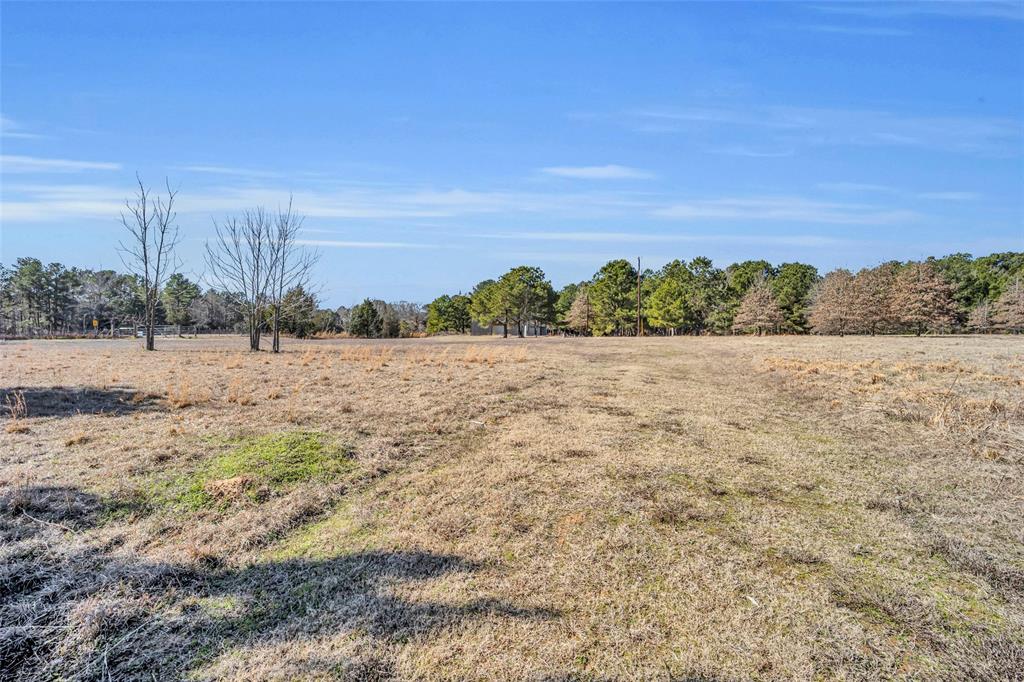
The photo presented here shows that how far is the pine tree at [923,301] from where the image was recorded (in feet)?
139

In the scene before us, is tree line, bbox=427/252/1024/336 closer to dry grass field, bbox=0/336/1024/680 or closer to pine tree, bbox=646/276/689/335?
pine tree, bbox=646/276/689/335

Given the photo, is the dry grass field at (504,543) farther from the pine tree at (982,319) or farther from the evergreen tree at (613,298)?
the pine tree at (982,319)

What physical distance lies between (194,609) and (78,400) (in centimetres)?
771

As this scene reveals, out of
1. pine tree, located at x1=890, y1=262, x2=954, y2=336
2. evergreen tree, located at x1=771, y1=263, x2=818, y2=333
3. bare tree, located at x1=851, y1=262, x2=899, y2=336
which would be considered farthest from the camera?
evergreen tree, located at x1=771, y1=263, x2=818, y2=333

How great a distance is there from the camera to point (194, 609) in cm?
288

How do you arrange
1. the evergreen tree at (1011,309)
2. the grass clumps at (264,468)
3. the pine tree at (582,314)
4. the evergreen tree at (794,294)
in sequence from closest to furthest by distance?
1. the grass clumps at (264,468)
2. the evergreen tree at (1011,309)
3. the evergreen tree at (794,294)
4. the pine tree at (582,314)

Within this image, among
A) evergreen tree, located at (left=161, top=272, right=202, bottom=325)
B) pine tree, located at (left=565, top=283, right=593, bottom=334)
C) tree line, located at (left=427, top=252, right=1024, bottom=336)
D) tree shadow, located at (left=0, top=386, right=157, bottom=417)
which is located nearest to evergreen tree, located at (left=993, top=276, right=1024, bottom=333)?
tree line, located at (left=427, top=252, right=1024, bottom=336)

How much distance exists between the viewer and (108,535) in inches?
147

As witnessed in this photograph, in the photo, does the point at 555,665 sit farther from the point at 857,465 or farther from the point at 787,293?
the point at 787,293

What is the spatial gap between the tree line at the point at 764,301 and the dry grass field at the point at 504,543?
1708 inches

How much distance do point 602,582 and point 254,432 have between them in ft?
16.9

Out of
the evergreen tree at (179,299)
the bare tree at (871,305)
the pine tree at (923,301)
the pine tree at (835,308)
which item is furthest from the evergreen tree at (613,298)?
the evergreen tree at (179,299)

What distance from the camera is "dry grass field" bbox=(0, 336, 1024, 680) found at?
252cm

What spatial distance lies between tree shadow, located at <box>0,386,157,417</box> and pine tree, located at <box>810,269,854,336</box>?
51.8m
